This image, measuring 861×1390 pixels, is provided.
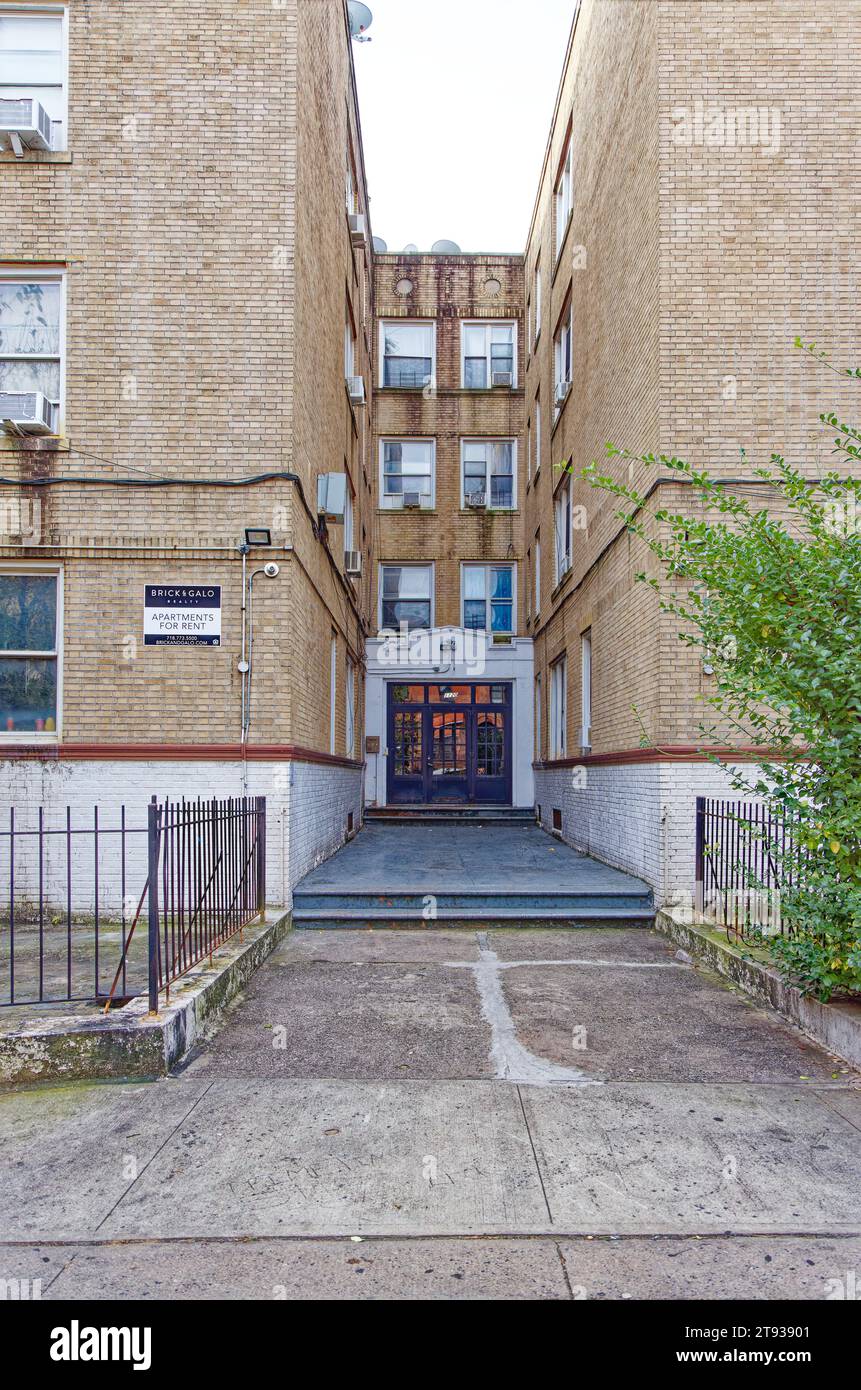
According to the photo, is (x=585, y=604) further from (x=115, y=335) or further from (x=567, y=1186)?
(x=567, y=1186)

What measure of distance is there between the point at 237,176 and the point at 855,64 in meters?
6.71

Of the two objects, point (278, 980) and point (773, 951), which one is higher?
point (773, 951)

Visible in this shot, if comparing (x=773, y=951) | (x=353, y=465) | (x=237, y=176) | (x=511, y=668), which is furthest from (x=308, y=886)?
(x=511, y=668)

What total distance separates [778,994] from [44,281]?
380 inches

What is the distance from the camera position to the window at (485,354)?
22.6 metres

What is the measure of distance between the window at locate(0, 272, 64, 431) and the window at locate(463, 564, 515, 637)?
14.2 metres

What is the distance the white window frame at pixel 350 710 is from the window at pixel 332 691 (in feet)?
5.56

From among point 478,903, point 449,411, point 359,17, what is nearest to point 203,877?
point 478,903

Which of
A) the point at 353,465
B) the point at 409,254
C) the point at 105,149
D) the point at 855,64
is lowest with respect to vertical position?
the point at 353,465

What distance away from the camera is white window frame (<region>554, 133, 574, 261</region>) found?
15.2 meters

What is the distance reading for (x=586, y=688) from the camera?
1339 cm

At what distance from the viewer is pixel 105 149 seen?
897cm

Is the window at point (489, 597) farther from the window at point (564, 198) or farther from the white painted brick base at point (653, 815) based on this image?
the white painted brick base at point (653, 815)

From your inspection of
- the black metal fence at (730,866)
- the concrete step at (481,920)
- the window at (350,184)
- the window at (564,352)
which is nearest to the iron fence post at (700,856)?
the black metal fence at (730,866)
